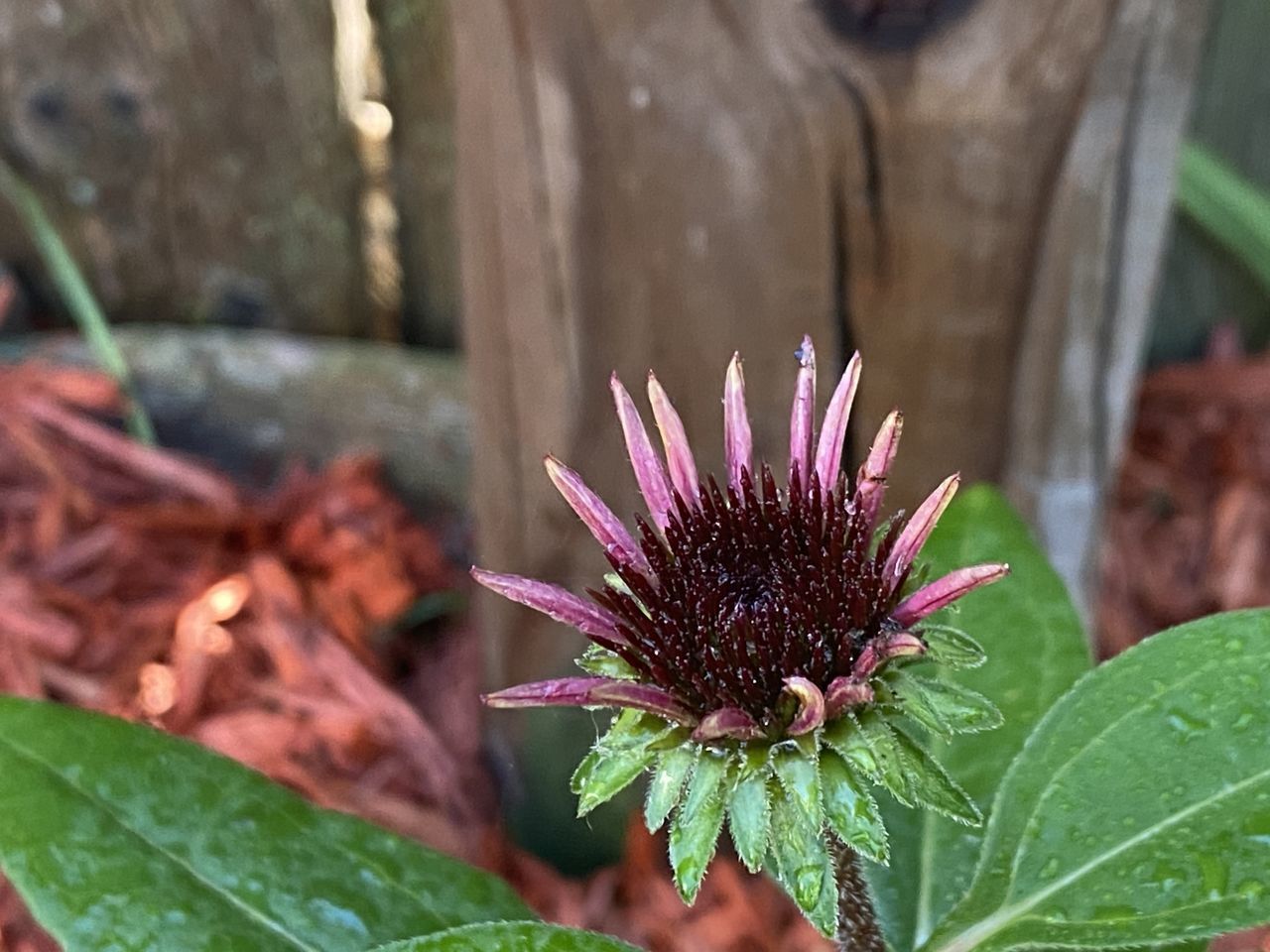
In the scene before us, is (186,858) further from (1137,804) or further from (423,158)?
(423,158)

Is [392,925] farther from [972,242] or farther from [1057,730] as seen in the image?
[972,242]

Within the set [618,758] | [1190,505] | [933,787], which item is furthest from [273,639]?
[1190,505]

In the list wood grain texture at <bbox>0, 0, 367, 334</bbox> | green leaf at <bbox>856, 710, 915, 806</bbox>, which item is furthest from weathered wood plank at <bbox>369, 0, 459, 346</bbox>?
green leaf at <bbox>856, 710, 915, 806</bbox>

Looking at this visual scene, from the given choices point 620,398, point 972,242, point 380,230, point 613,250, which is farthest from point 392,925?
point 380,230

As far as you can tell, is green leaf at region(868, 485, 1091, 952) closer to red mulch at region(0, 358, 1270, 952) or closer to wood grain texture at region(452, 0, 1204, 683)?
wood grain texture at region(452, 0, 1204, 683)

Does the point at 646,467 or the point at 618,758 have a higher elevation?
the point at 646,467

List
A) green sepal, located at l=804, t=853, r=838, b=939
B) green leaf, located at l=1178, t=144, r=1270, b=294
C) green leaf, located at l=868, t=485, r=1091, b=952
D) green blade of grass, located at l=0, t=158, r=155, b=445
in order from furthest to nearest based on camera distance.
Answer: green leaf, located at l=1178, t=144, r=1270, b=294, green blade of grass, located at l=0, t=158, r=155, b=445, green leaf, located at l=868, t=485, r=1091, b=952, green sepal, located at l=804, t=853, r=838, b=939
